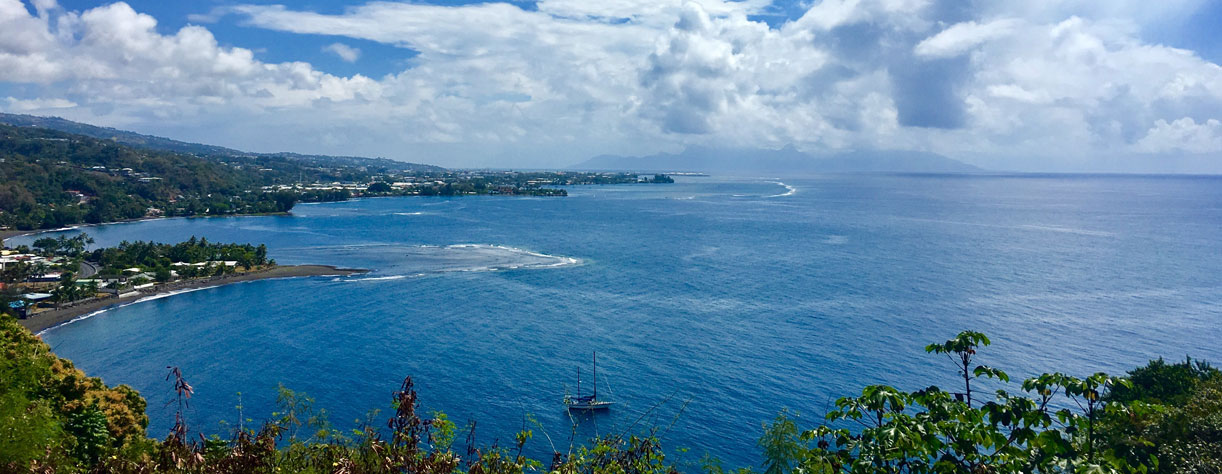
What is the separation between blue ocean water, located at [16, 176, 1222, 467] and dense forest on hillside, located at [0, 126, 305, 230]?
21.8 metres

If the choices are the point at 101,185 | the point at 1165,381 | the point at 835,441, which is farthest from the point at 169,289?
the point at 101,185

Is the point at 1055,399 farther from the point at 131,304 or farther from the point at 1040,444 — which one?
the point at 131,304

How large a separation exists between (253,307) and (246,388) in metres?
12.2

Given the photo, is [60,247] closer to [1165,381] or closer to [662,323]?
[662,323]

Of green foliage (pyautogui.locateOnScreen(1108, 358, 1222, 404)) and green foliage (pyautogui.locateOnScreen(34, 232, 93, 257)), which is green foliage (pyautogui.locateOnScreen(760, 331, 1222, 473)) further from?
green foliage (pyautogui.locateOnScreen(34, 232, 93, 257))

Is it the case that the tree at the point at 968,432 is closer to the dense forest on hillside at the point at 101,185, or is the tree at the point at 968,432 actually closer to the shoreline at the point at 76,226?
the shoreline at the point at 76,226

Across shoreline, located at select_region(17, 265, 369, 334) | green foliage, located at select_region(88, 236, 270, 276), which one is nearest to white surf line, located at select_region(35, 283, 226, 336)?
shoreline, located at select_region(17, 265, 369, 334)

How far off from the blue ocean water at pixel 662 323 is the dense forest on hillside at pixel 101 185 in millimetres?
21776

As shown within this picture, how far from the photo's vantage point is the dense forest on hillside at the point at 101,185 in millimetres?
62906

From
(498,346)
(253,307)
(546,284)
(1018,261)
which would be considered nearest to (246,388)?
(498,346)

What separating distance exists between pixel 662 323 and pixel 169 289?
86.1ft

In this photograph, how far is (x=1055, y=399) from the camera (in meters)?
18.1

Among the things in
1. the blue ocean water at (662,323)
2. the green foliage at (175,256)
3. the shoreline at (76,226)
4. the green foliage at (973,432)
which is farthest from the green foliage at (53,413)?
the shoreline at (76,226)

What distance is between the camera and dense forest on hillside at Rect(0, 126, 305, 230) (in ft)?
206
